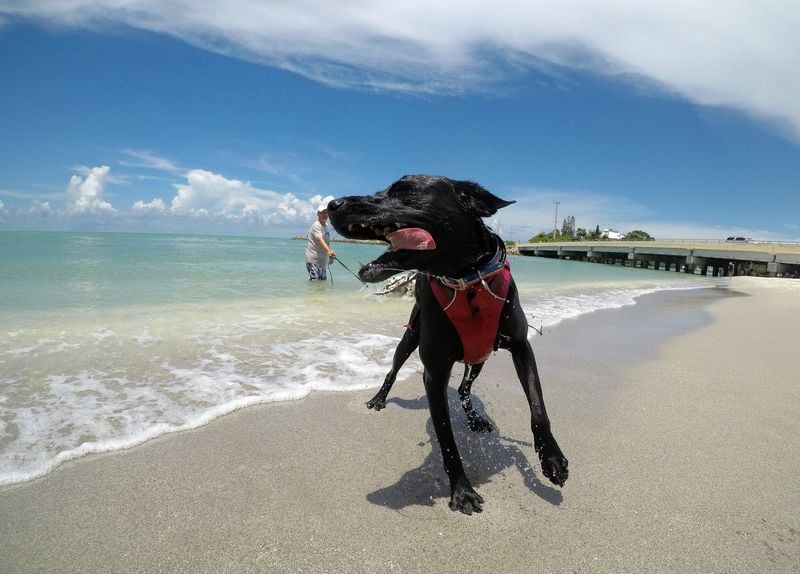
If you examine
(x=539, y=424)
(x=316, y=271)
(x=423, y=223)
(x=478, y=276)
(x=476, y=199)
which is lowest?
(x=539, y=424)

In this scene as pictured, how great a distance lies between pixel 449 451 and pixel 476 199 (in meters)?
1.35

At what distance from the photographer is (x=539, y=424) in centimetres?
252

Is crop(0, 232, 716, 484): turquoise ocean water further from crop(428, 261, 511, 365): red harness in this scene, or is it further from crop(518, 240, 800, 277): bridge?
crop(518, 240, 800, 277): bridge

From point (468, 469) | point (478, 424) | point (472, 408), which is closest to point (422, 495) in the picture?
point (468, 469)

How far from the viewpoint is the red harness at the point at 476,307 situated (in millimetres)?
2430

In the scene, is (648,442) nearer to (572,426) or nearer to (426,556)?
(572,426)

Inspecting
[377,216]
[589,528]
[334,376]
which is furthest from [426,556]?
[334,376]

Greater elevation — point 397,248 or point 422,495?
point 397,248

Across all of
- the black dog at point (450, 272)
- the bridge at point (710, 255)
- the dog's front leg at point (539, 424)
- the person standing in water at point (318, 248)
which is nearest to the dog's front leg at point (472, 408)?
the dog's front leg at point (539, 424)

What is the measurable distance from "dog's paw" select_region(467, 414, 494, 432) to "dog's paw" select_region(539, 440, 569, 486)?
87 centimetres

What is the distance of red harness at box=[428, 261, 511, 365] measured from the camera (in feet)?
7.97

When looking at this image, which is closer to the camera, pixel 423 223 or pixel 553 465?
pixel 423 223

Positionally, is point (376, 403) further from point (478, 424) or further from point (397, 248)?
point (397, 248)

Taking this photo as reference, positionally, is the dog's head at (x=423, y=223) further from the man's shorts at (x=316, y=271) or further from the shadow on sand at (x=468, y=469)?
the man's shorts at (x=316, y=271)
